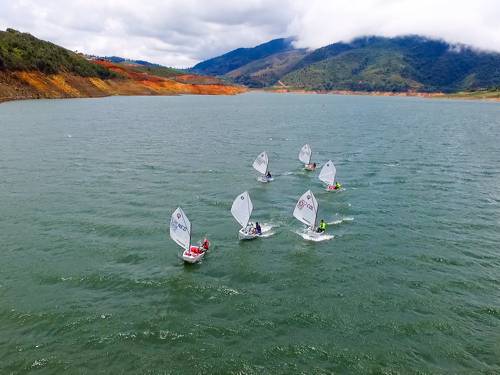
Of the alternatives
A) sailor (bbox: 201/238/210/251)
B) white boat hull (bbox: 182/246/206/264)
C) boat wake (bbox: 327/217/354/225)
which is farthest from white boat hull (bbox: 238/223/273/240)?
boat wake (bbox: 327/217/354/225)

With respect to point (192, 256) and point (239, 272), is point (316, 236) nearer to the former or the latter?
point (239, 272)

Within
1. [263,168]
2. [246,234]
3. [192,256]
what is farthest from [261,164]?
[192,256]

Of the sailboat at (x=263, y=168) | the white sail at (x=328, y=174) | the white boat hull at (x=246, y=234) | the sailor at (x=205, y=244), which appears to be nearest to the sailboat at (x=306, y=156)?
the sailboat at (x=263, y=168)

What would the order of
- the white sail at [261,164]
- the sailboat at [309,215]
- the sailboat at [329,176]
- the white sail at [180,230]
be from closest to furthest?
the white sail at [180,230], the sailboat at [309,215], the sailboat at [329,176], the white sail at [261,164]

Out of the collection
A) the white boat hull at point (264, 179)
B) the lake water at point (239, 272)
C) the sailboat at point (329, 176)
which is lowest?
the lake water at point (239, 272)

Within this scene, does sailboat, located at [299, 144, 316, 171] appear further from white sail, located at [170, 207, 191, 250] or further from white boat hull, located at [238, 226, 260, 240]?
white sail, located at [170, 207, 191, 250]

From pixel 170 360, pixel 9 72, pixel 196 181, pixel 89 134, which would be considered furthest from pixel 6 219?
pixel 9 72

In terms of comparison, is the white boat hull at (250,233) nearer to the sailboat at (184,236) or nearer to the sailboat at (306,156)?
the sailboat at (184,236)
